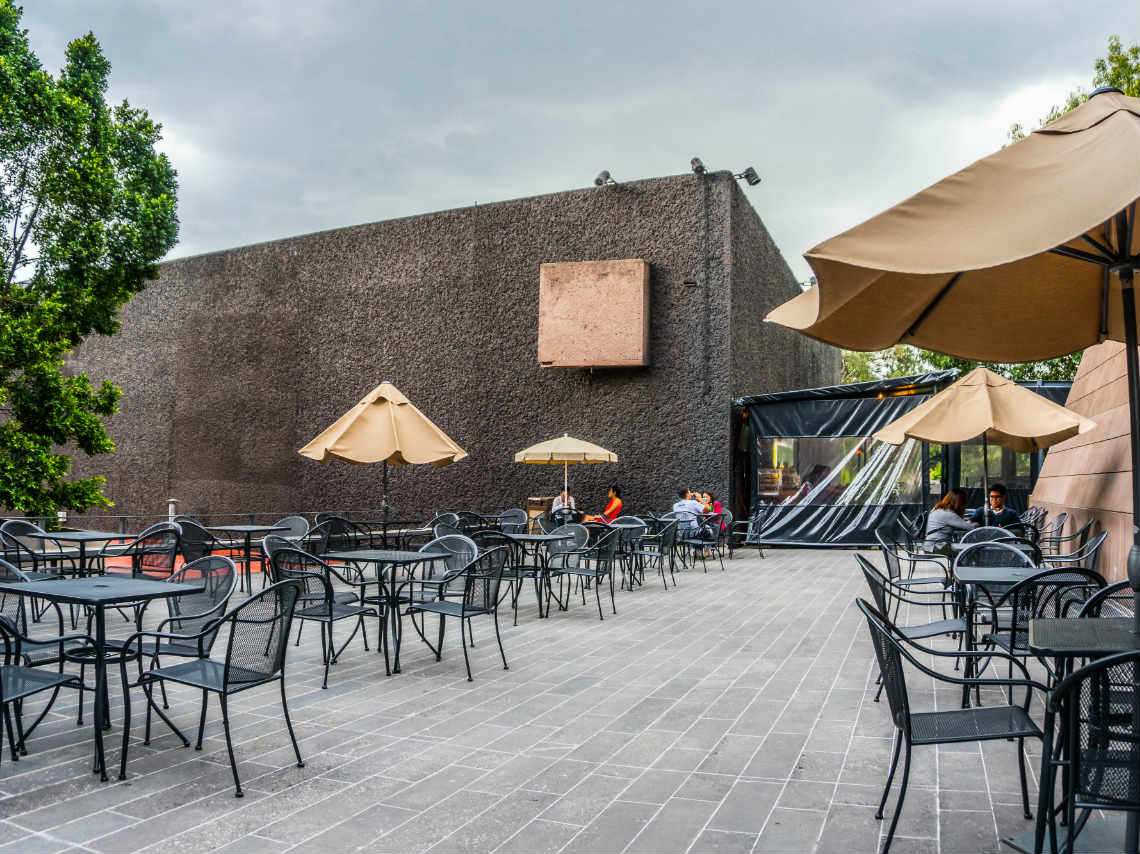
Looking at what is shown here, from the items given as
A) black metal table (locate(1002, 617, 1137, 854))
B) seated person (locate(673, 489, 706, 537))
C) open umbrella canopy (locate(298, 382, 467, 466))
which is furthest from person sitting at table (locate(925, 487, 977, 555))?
black metal table (locate(1002, 617, 1137, 854))

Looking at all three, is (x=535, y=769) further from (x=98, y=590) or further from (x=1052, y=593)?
(x=1052, y=593)

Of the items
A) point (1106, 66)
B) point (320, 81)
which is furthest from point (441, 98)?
point (1106, 66)

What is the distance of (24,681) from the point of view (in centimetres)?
353

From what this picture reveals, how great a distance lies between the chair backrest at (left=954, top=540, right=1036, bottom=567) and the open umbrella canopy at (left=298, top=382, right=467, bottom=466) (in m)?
5.57

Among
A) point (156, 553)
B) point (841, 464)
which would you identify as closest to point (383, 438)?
point (156, 553)

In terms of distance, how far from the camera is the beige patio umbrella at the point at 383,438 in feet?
29.5

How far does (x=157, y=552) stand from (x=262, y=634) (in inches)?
157

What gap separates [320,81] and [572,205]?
624 cm

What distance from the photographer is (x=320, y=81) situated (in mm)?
18094

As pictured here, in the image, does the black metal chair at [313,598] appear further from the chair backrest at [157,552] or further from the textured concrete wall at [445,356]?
the textured concrete wall at [445,356]

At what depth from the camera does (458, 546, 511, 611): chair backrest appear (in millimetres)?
5547

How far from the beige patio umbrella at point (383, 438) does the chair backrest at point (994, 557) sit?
5.52m

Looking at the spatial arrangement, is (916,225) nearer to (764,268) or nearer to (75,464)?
(764,268)

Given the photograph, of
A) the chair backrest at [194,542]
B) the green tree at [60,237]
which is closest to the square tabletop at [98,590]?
the chair backrest at [194,542]
